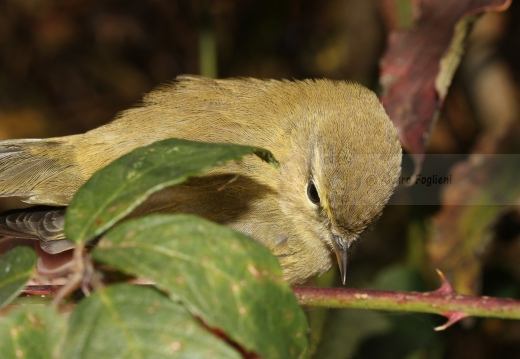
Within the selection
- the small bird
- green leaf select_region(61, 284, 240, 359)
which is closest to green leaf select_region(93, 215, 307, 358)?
green leaf select_region(61, 284, 240, 359)

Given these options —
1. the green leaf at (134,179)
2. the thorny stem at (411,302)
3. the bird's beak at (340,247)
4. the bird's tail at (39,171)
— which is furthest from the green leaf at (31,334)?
the bird's beak at (340,247)

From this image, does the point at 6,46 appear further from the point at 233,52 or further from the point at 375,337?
the point at 375,337

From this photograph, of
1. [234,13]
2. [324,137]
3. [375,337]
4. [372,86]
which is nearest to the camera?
[324,137]

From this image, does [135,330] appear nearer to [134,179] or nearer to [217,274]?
[217,274]

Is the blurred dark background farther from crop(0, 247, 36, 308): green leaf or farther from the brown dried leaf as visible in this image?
crop(0, 247, 36, 308): green leaf

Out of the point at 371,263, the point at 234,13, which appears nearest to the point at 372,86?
the point at 371,263

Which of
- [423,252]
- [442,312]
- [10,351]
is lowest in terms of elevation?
[423,252]

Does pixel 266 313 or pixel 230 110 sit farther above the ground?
pixel 230 110
